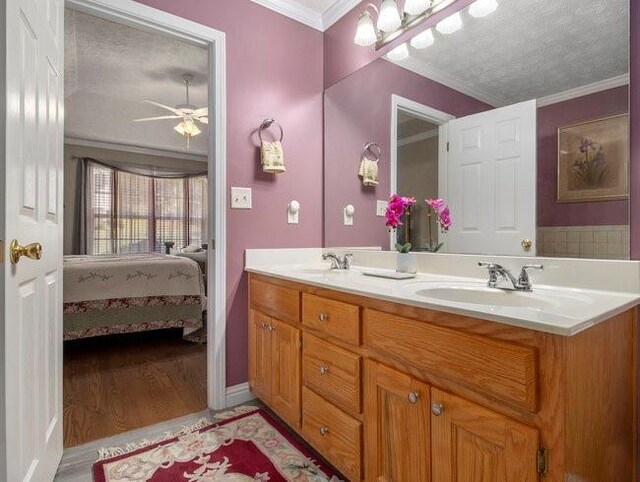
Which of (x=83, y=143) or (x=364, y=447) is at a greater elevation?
(x=83, y=143)

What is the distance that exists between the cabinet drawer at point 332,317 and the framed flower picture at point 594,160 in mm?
835

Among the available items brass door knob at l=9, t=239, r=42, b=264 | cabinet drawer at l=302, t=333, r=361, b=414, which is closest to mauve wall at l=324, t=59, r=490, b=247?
cabinet drawer at l=302, t=333, r=361, b=414

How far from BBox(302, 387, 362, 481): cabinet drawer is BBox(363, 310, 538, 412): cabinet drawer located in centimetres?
34

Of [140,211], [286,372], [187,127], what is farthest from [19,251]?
[140,211]

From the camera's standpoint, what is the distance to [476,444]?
84 centimetres

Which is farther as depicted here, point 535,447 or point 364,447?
point 364,447

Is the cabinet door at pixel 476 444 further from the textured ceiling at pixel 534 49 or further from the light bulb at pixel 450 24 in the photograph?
the light bulb at pixel 450 24

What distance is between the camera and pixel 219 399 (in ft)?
6.18

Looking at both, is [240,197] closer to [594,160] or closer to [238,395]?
[238,395]

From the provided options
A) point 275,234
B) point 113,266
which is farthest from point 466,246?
point 113,266

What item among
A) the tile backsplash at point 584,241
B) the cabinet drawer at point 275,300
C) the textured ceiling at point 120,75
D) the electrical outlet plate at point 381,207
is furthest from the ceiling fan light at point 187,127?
the tile backsplash at point 584,241

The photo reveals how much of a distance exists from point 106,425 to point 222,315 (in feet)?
2.44

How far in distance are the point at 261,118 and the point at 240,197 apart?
0.48 meters

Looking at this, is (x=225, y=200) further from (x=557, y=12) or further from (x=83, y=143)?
(x=83, y=143)
